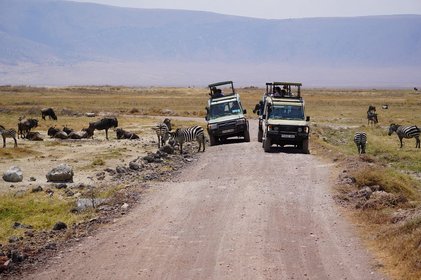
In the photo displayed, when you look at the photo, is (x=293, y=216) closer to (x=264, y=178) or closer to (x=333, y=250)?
(x=333, y=250)

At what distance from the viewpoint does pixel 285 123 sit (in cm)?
3020

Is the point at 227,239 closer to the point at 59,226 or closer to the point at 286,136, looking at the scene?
the point at 59,226

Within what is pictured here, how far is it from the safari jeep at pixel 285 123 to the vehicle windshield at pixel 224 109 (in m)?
3.75

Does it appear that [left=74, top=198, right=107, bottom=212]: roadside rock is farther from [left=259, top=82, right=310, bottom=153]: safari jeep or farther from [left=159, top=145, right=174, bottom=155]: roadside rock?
[left=259, top=82, right=310, bottom=153]: safari jeep

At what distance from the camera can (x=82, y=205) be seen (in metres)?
18.1

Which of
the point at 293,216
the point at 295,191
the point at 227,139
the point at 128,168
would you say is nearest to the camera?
the point at 293,216

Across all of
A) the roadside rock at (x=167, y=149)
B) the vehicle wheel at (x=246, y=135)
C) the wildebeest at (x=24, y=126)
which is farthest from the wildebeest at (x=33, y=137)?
the vehicle wheel at (x=246, y=135)

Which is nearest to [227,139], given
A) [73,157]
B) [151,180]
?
[73,157]

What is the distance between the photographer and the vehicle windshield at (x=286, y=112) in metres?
31.0

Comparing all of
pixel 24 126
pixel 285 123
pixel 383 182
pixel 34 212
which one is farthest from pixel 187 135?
pixel 34 212

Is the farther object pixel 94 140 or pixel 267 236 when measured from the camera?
pixel 94 140

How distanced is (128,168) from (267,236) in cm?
1251

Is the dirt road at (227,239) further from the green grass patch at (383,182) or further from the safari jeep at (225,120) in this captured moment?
the safari jeep at (225,120)

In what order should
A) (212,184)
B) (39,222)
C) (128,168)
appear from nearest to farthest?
(39,222) → (212,184) → (128,168)
